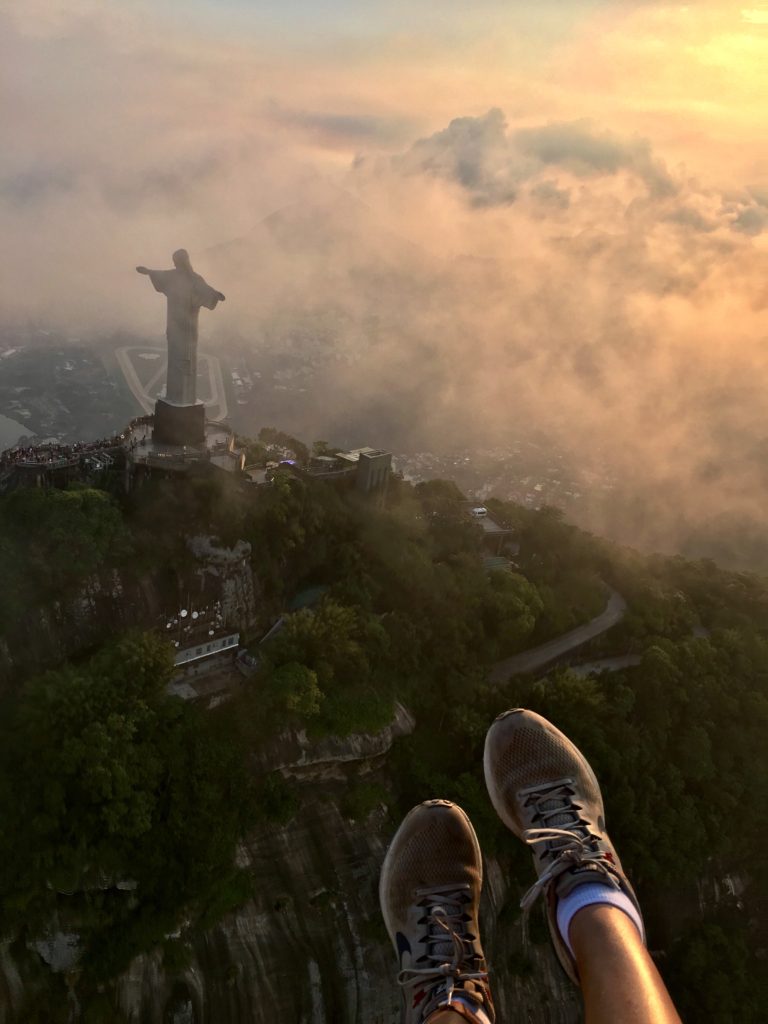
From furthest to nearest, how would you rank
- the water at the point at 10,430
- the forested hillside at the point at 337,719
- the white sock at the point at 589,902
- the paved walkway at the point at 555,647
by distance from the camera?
the water at the point at 10,430 < the paved walkway at the point at 555,647 < the forested hillside at the point at 337,719 < the white sock at the point at 589,902

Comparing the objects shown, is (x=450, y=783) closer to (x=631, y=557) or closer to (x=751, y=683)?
(x=751, y=683)

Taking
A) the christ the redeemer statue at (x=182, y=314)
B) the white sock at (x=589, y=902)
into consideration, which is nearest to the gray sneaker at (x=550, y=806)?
the white sock at (x=589, y=902)

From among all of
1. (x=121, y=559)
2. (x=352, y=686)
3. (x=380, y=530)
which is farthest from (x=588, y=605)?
(x=121, y=559)

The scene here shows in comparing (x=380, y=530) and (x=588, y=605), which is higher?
(x=380, y=530)

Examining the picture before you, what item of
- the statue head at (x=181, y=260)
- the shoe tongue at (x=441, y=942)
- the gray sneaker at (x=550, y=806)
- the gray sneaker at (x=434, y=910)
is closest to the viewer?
the gray sneaker at (x=550, y=806)

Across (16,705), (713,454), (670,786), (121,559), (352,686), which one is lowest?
(713,454)

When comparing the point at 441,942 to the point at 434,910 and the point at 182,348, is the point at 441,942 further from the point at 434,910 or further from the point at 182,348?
the point at 182,348

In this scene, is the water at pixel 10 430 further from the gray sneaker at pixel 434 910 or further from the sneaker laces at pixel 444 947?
the sneaker laces at pixel 444 947

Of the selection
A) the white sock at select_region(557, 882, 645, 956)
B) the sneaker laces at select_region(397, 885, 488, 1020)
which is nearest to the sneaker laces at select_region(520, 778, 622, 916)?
the white sock at select_region(557, 882, 645, 956)
